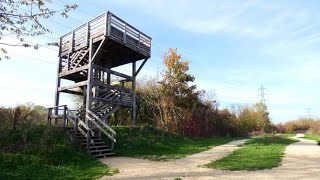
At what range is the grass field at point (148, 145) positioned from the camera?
17.0 m

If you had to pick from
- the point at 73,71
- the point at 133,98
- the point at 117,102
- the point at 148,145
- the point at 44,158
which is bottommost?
the point at 44,158

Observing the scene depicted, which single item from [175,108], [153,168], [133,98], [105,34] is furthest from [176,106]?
[153,168]

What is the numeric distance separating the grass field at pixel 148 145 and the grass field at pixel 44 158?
2.90 m

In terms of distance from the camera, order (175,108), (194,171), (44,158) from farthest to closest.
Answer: (175,108)
(44,158)
(194,171)

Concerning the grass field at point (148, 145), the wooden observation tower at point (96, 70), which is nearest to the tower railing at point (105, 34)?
the wooden observation tower at point (96, 70)

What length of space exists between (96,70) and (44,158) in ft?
28.2

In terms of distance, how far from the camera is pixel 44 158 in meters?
13.0

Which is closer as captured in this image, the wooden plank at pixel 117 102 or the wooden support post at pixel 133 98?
the wooden plank at pixel 117 102

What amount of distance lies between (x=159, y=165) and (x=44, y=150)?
4.76m

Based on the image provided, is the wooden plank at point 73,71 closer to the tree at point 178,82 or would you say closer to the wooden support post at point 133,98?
the wooden support post at point 133,98

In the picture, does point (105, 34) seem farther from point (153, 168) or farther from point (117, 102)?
point (153, 168)

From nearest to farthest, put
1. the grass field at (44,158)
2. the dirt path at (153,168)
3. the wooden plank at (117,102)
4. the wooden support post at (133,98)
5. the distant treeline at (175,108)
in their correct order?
the dirt path at (153,168), the grass field at (44,158), the wooden plank at (117,102), the wooden support post at (133,98), the distant treeline at (175,108)

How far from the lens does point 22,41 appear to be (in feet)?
29.2

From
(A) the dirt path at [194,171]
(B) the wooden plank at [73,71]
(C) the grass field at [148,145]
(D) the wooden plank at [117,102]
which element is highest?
(B) the wooden plank at [73,71]
